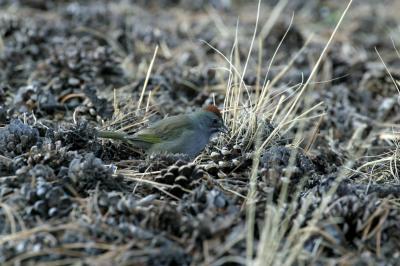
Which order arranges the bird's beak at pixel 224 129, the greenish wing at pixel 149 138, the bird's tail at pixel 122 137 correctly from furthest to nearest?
1. the bird's beak at pixel 224 129
2. the greenish wing at pixel 149 138
3. the bird's tail at pixel 122 137

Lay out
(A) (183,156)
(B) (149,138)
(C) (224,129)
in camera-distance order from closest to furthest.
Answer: (A) (183,156) < (B) (149,138) < (C) (224,129)

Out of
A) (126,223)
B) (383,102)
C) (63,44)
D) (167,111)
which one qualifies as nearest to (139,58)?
(63,44)

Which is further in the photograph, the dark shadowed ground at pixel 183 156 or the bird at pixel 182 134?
the bird at pixel 182 134

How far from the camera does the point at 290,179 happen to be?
4.21 meters

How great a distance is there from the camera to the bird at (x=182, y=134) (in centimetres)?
498

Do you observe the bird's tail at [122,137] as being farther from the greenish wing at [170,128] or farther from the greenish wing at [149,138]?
the greenish wing at [170,128]

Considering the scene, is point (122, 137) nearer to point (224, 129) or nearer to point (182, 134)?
point (182, 134)

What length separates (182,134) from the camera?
5043mm

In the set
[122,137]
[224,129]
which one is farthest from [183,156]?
[224,129]

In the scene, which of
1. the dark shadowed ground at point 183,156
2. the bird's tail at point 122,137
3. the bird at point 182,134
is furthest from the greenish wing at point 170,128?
the dark shadowed ground at point 183,156

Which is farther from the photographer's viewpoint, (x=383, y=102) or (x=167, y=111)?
(x=383, y=102)

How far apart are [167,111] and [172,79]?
0.76m

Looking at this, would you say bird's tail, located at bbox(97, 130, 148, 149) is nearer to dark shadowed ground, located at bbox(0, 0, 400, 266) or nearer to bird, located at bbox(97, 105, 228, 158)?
bird, located at bbox(97, 105, 228, 158)

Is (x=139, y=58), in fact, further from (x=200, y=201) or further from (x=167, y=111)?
(x=200, y=201)
